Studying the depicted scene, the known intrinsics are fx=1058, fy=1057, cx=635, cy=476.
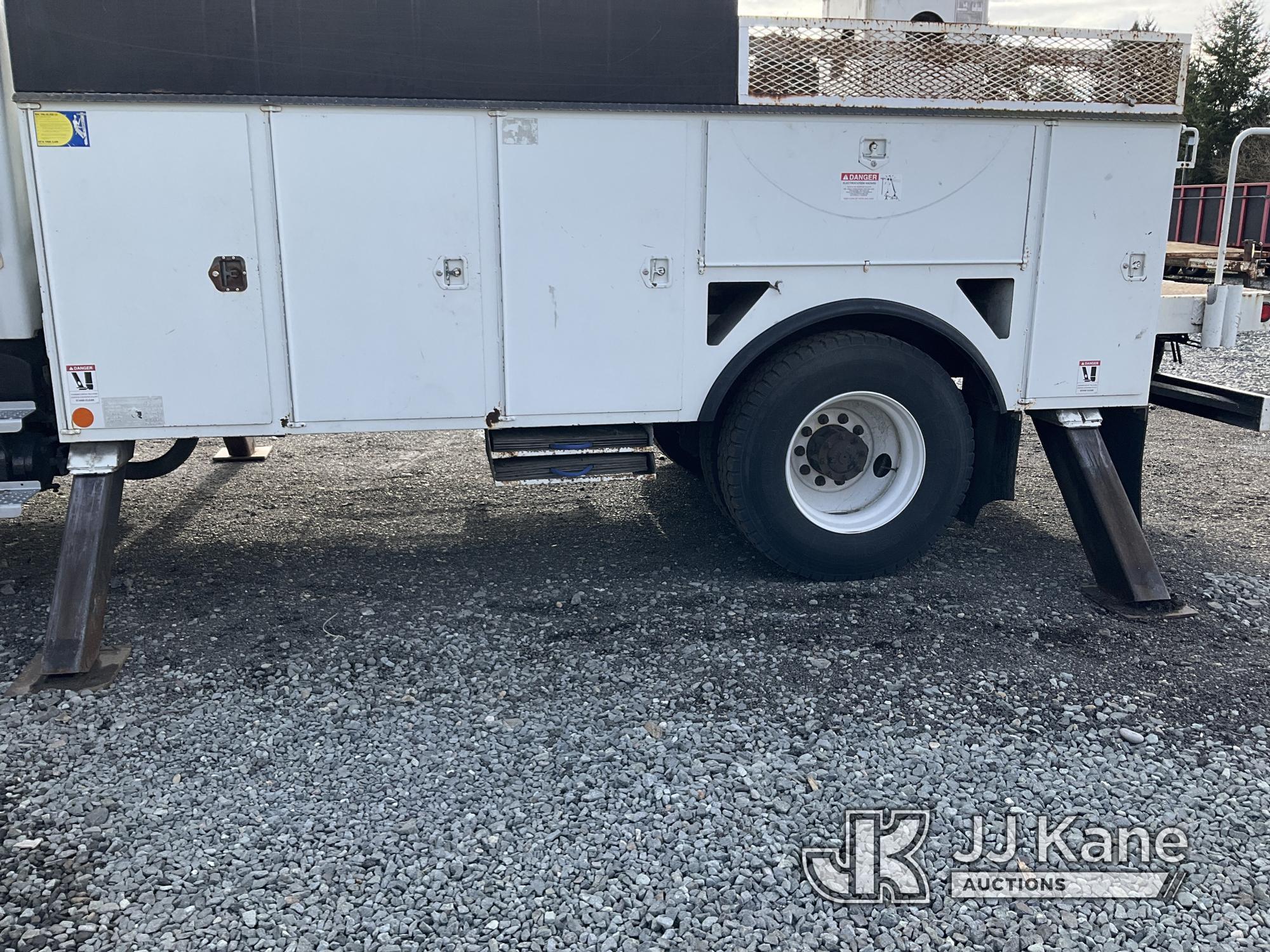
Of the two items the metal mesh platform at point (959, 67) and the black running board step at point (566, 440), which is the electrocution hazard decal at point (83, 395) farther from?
the metal mesh platform at point (959, 67)

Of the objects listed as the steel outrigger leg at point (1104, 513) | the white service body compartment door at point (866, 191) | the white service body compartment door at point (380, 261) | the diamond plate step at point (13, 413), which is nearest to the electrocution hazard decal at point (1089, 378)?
the steel outrigger leg at point (1104, 513)

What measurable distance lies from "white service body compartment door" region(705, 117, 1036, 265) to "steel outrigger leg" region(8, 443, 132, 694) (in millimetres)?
2630

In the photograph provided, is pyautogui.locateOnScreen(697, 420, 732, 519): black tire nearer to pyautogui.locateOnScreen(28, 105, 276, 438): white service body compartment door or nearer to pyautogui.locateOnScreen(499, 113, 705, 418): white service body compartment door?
pyautogui.locateOnScreen(499, 113, 705, 418): white service body compartment door

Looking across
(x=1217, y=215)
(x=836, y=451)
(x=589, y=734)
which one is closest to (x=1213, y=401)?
(x=836, y=451)

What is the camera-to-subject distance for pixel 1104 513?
4.81 m

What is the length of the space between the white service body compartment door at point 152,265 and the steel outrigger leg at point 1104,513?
3.59 meters

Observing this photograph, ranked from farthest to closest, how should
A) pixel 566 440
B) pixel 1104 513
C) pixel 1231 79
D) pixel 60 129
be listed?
pixel 1231 79, pixel 1104 513, pixel 566 440, pixel 60 129

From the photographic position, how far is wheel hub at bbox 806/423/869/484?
16.1 feet

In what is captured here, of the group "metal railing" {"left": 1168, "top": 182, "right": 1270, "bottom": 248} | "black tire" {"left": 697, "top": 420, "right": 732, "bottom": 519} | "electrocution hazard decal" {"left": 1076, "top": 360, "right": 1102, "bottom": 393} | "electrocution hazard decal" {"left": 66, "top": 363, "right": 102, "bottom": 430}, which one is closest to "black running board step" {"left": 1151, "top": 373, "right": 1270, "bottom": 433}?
"electrocution hazard decal" {"left": 1076, "top": 360, "right": 1102, "bottom": 393}

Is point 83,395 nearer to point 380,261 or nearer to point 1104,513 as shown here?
point 380,261

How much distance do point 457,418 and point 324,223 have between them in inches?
37.0

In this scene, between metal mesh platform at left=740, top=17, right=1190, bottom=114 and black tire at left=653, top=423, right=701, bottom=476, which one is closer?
metal mesh platform at left=740, top=17, right=1190, bottom=114

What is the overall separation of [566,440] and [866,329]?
149cm

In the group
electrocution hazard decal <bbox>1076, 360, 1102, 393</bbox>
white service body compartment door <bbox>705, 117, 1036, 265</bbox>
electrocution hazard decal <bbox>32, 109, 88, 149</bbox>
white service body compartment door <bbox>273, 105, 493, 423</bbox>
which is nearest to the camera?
electrocution hazard decal <bbox>32, 109, 88, 149</bbox>
